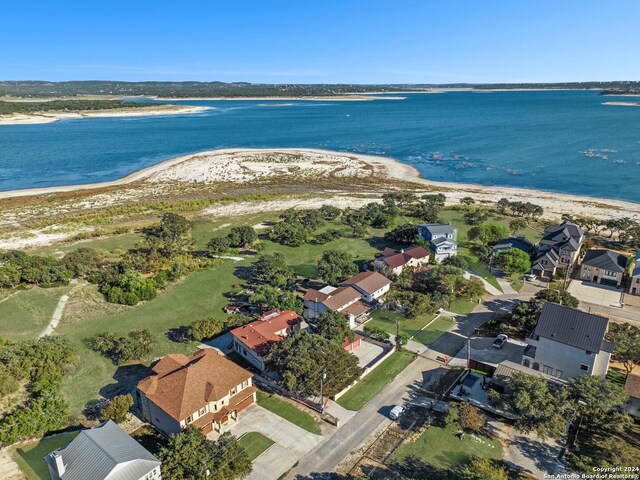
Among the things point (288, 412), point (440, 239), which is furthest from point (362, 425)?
point (440, 239)

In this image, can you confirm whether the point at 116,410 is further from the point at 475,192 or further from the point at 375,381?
the point at 475,192

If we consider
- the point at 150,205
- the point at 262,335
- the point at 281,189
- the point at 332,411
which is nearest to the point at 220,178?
the point at 281,189

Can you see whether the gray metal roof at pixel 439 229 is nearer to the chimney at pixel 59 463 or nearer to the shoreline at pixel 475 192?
the shoreline at pixel 475 192

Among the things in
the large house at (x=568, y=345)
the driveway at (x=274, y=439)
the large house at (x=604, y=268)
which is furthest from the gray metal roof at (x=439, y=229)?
the driveway at (x=274, y=439)

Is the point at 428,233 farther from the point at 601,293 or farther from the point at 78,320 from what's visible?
the point at 78,320

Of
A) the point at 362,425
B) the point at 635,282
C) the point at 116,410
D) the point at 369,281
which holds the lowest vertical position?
the point at 362,425

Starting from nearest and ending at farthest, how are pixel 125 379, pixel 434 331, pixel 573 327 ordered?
pixel 573 327, pixel 125 379, pixel 434 331
